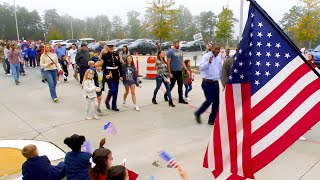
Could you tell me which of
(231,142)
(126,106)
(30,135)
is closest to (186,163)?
(231,142)

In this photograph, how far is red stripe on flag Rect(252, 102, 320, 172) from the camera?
2.62 meters

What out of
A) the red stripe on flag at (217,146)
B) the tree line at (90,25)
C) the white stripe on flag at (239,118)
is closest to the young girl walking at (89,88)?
the red stripe on flag at (217,146)

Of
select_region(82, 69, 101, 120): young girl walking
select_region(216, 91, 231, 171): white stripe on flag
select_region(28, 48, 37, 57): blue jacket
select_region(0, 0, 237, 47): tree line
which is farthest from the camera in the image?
select_region(0, 0, 237, 47): tree line

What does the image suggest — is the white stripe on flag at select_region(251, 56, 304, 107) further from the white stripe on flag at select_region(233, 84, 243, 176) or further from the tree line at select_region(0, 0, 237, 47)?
the tree line at select_region(0, 0, 237, 47)

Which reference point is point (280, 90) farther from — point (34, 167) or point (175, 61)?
point (175, 61)

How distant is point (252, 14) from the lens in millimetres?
2680

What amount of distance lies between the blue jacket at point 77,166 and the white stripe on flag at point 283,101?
1782mm

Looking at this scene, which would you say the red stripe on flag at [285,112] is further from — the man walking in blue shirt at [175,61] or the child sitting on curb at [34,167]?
the man walking in blue shirt at [175,61]

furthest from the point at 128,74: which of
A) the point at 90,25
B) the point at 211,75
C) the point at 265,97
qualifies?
the point at 90,25

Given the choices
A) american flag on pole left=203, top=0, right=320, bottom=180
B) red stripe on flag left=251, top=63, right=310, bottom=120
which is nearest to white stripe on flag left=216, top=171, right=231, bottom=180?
american flag on pole left=203, top=0, right=320, bottom=180

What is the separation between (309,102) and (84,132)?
465 cm

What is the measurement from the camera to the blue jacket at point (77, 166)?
3.34m

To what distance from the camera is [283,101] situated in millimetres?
2670

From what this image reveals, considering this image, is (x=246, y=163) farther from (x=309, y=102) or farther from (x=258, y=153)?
(x=309, y=102)
